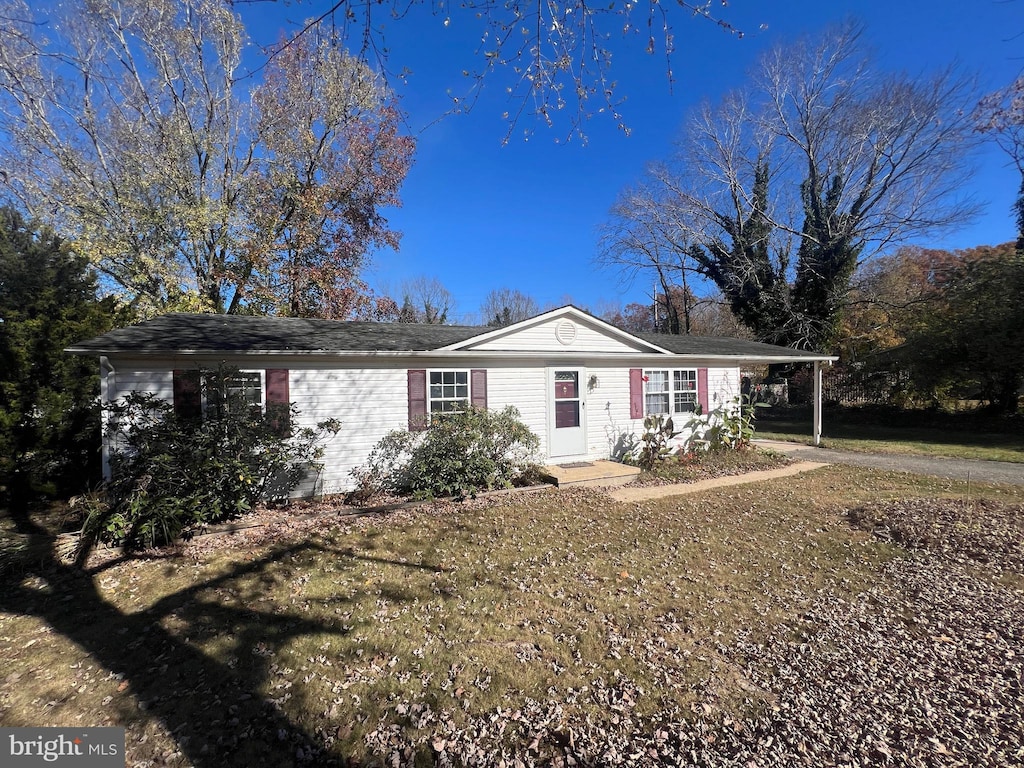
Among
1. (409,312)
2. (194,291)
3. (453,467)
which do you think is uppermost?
(409,312)

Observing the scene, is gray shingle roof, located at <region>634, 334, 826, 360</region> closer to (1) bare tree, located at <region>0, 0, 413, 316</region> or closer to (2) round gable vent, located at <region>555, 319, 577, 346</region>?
(2) round gable vent, located at <region>555, 319, 577, 346</region>

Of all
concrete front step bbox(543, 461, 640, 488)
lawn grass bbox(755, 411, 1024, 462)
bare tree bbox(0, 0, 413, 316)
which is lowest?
lawn grass bbox(755, 411, 1024, 462)

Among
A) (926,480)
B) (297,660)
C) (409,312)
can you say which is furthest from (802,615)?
(409,312)

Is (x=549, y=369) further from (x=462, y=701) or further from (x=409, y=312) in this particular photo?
(x=409, y=312)

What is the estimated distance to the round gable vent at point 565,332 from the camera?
31.2 feet

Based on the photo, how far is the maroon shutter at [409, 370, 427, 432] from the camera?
27.1ft

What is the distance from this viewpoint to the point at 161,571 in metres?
4.74

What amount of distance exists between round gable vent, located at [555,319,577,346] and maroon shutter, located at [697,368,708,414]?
13.2 ft

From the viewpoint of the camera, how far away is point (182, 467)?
18.4 ft

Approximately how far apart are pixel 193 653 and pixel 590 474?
6649 mm

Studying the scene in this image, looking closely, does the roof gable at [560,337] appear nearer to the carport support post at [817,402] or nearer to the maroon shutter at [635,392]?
the maroon shutter at [635,392]

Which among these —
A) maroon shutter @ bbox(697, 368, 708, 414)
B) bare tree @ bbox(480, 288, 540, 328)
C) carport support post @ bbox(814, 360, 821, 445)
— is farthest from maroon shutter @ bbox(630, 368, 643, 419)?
bare tree @ bbox(480, 288, 540, 328)

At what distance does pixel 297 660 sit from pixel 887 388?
2391 centimetres

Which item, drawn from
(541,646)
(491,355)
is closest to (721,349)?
(491,355)
